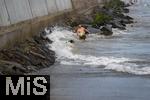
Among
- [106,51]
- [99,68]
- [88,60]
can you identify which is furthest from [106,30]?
[99,68]

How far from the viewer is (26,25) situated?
20.3m

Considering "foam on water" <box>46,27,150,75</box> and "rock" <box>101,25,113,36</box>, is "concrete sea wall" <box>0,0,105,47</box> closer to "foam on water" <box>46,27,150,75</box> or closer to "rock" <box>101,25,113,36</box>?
"foam on water" <box>46,27,150,75</box>

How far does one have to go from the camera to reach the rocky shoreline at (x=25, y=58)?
1459cm

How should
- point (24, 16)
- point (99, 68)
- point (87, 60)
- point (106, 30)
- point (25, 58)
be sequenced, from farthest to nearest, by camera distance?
point (106, 30), point (24, 16), point (87, 60), point (25, 58), point (99, 68)

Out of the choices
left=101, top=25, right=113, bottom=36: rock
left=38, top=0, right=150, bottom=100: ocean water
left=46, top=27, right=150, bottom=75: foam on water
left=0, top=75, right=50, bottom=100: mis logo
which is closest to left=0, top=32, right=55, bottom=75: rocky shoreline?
left=38, top=0, right=150, bottom=100: ocean water

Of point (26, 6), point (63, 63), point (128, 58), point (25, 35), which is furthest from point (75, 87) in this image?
point (26, 6)

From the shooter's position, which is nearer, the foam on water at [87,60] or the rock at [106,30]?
the foam on water at [87,60]

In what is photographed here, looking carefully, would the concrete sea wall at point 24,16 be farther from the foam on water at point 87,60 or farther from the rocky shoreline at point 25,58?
the foam on water at point 87,60

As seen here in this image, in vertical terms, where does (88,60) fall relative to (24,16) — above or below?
below

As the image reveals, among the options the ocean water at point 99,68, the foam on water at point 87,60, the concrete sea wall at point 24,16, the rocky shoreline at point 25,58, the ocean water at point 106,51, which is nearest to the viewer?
the ocean water at point 99,68

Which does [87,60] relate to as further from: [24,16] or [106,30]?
[106,30]

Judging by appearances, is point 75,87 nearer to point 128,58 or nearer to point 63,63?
point 63,63

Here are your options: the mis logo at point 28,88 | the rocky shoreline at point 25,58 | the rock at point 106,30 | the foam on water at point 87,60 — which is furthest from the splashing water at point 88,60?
the mis logo at point 28,88

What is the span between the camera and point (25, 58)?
16203mm
